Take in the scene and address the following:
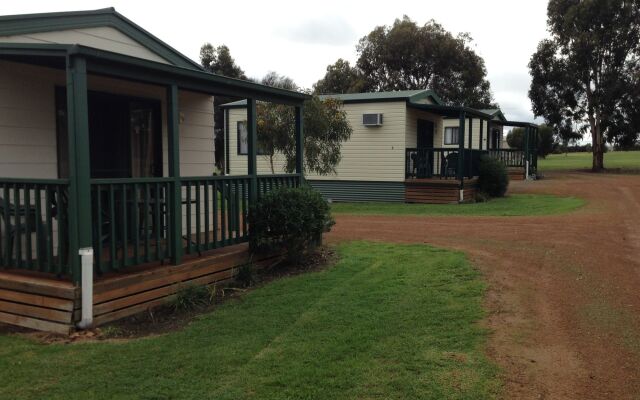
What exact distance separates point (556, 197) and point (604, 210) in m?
3.56

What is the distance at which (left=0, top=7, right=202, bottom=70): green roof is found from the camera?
19.3ft

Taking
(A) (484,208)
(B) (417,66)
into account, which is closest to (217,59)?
(B) (417,66)

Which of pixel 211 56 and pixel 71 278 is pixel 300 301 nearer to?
pixel 71 278

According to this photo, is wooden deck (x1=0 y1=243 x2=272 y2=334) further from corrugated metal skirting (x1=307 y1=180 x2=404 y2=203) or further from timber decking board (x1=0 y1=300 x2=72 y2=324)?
corrugated metal skirting (x1=307 y1=180 x2=404 y2=203)

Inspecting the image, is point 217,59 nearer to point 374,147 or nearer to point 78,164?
point 374,147

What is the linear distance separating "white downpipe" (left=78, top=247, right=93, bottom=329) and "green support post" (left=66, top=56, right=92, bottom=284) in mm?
55

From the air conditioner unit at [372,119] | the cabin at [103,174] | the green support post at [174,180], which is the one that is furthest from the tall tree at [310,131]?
the green support post at [174,180]

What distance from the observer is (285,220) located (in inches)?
264

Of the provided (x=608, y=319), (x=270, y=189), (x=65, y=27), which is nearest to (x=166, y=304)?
(x=270, y=189)

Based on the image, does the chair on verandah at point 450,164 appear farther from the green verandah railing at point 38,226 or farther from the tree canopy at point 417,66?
the tree canopy at point 417,66

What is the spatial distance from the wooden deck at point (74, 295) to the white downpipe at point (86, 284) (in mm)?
52

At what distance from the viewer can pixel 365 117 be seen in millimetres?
16328

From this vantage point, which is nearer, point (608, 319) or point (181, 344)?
point (181, 344)

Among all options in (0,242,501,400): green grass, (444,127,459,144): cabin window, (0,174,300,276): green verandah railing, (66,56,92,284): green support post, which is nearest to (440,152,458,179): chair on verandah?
(444,127,459,144): cabin window
